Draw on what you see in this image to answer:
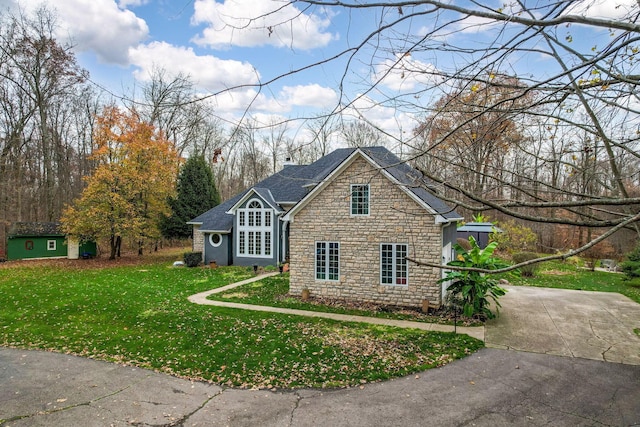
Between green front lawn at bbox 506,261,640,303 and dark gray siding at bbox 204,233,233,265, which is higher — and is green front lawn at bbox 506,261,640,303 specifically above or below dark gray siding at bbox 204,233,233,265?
below

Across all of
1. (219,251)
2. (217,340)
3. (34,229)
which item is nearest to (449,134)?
(217,340)

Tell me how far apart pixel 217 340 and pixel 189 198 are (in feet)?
70.8

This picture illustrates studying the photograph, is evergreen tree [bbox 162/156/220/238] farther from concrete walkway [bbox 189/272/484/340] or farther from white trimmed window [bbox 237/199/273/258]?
concrete walkway [bbox 189/272/484/340]

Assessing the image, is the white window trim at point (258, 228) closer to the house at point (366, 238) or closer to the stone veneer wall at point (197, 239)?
the stone veneer wall at point (197, 239)

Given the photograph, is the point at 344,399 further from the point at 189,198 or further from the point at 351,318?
the point at 189,198

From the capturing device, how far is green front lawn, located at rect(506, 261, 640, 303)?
15.8m

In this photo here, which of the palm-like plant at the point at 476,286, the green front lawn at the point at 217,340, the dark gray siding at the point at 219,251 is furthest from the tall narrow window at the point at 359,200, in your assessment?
the dark gray siding at the point at 219,251

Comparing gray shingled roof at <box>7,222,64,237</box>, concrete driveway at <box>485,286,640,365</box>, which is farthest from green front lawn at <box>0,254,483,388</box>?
gray shingled roof at <box>7,222,64,237</box>

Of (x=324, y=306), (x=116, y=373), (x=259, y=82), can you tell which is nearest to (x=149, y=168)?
(x=324, y=306)

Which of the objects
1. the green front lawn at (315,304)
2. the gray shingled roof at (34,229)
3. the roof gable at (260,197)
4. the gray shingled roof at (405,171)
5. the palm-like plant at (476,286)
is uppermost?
the roof gable at (260,197)

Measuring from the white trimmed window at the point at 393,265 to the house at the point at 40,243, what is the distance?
23323 mm

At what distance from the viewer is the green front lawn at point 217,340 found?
7.10 metres

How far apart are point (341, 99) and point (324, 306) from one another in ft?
32.8

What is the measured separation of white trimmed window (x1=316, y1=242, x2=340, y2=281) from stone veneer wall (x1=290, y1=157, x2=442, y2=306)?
0.54 feet
